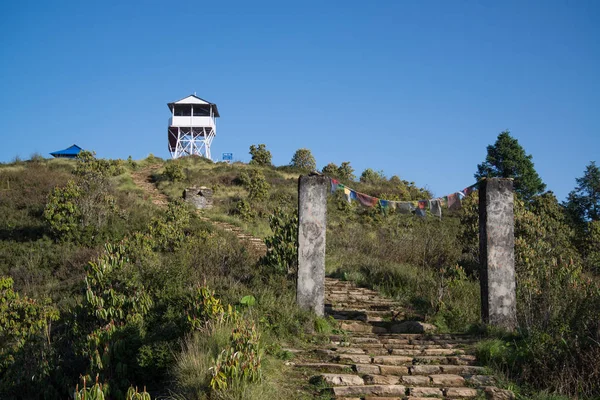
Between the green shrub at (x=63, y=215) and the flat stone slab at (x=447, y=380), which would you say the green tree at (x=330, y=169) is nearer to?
the green shrub at (x=63, y=215)

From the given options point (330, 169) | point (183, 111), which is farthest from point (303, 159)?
point (183, 111)

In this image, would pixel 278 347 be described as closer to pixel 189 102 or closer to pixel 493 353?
pixel 493 353

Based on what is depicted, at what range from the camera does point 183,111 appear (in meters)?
51.0

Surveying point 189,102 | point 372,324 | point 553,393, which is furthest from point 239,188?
point 553,393

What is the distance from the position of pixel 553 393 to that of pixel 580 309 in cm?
169

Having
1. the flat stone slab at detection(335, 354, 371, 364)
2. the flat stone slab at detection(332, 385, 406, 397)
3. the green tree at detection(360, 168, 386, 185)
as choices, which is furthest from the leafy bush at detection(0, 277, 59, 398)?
the green tree at detection(360, 168, 386, 185)

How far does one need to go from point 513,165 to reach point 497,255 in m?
35.0

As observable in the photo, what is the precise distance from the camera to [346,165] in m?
46.9

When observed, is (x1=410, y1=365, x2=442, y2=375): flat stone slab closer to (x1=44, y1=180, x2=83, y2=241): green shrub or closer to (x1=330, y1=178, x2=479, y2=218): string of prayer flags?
(x1=330, y1=178, x2=479, y2=218): string of prayer flags

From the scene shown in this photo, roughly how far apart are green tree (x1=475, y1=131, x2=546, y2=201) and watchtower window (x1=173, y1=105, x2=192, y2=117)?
96.0ft

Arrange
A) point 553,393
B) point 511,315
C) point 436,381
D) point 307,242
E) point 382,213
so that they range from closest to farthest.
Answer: point 553,393, point 436,381, point 511,315, point 307,242, point 382,213

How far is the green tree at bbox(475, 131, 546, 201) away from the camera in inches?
1558

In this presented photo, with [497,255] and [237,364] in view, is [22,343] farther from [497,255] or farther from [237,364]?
[497,255]

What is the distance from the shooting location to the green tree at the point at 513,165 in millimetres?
39562
